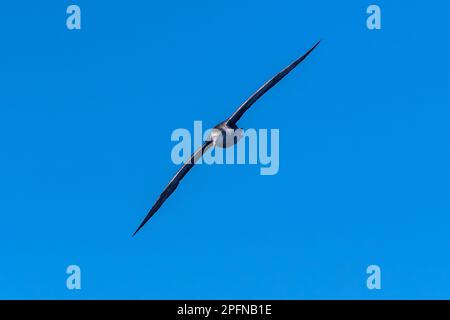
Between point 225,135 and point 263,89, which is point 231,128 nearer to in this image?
point 225,135

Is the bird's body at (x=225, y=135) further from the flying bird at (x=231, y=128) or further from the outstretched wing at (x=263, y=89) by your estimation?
the outstretched wing at (x=263, y=89)

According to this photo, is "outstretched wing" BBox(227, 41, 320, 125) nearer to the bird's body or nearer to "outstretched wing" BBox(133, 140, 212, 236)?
the bird's body

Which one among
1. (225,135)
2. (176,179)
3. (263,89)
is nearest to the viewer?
(225,135)

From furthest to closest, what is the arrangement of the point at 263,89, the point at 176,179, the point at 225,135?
the point at 176,179 → the point at 263,89 → the point at 225,135

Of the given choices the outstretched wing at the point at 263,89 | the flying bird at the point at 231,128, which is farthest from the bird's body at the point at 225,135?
the outstretched wing at the point at 263,89

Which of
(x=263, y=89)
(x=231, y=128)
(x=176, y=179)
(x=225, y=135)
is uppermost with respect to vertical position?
(x=263, y=89)

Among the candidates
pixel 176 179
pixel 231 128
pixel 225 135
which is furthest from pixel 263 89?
pixel 176 179

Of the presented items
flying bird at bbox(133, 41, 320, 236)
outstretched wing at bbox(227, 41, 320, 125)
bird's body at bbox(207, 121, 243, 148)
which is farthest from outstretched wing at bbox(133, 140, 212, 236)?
outstretched wing at bbox(227, 41, 320, 125)
